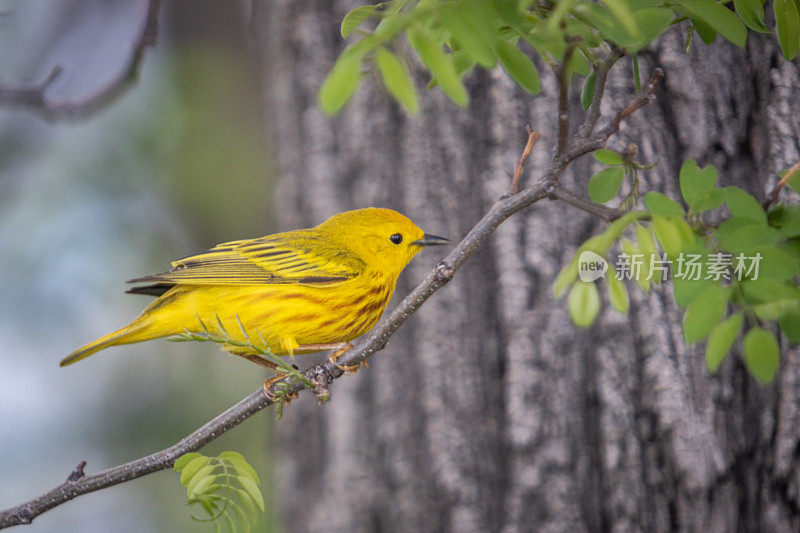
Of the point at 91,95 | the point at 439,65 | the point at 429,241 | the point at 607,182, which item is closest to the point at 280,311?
the point at 429,241

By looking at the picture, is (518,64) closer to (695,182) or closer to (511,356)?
(695,182)

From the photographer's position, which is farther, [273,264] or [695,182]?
[273,264]

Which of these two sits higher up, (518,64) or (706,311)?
(518,64)

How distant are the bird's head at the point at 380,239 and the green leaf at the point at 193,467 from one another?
111 centimetres

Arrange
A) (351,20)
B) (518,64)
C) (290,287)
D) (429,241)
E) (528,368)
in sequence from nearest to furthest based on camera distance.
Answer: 1. (518,64)
2. (351,20)
3. (290,287)
4. (429,241)
5. (528,368)

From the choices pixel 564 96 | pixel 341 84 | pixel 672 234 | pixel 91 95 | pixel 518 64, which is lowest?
pixel 672 234

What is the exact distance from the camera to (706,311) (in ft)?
3.92

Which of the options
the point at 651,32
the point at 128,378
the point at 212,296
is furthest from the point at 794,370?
the point at 128,378

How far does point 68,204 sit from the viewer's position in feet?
17.6

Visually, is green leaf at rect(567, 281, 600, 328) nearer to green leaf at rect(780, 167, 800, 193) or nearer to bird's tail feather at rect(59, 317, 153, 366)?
green leaf at rect(780, 167, 800, 193)

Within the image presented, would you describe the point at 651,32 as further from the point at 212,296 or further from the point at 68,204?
the point at 68,204

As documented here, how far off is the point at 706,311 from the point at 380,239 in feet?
5.03

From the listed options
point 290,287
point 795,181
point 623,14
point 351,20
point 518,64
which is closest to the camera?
point 623,14

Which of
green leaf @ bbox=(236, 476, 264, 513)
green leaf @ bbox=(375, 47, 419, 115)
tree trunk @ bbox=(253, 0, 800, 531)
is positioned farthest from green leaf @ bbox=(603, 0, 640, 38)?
tree trunk @ bbox=(253, 0, 800, 531)
